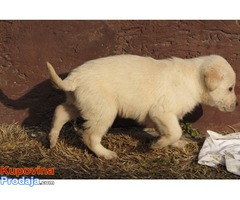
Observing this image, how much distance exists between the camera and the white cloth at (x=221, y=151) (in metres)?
6.36

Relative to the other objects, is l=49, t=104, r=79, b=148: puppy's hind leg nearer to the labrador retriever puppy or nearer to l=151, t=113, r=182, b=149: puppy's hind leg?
the labrador retriever puppy

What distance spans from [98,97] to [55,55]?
1.69 m

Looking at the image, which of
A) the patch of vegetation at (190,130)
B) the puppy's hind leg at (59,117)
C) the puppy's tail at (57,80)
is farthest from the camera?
the patch of vegetation at (190,130)

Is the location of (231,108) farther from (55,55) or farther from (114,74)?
(55,55)

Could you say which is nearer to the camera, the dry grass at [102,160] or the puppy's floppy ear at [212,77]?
the dry grass at [102,160]

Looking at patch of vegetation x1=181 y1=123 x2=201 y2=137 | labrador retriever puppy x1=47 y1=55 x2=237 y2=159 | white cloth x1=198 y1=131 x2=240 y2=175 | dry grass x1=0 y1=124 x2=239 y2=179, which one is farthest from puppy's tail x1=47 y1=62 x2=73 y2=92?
patch of vegetation x1=181 y1=123 x2=201 y2=137

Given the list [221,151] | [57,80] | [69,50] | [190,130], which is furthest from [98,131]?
[190,130]

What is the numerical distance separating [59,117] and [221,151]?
2.57m

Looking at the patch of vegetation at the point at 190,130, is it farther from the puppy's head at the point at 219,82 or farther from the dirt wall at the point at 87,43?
the dirt wall at the point at 87,43

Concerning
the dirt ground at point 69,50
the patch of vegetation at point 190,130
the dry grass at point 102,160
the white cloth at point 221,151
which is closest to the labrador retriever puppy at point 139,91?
the dry grass at point 102,160

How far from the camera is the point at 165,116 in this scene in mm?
6406

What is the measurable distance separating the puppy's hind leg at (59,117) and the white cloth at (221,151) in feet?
6.92

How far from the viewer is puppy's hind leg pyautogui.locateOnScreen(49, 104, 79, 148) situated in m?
6.80

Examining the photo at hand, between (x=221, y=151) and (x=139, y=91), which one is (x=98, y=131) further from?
(x=221, y=151)
